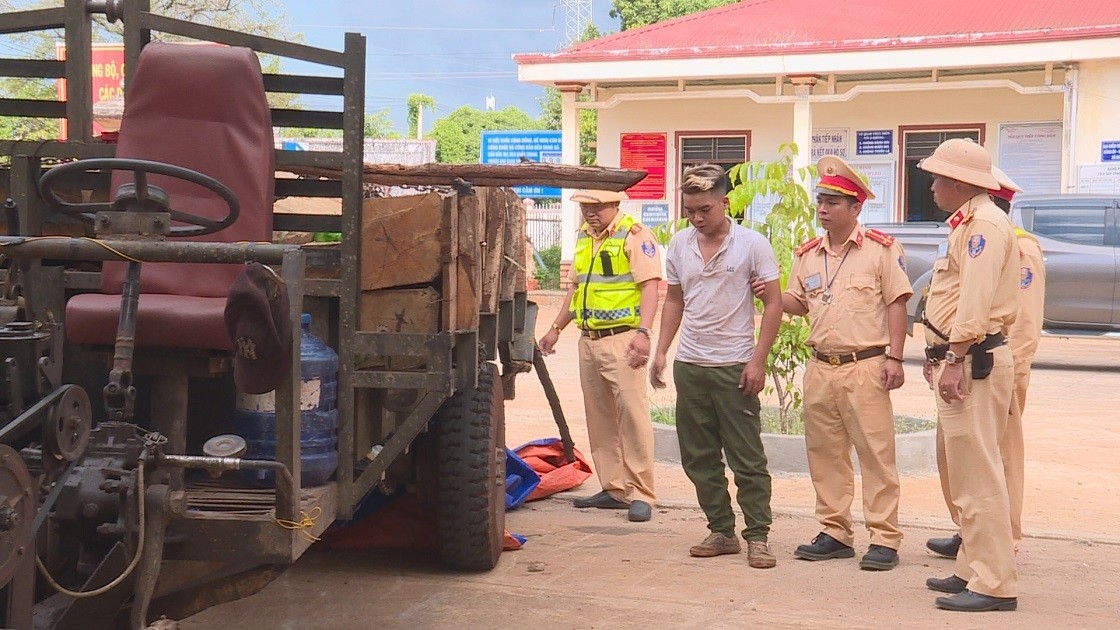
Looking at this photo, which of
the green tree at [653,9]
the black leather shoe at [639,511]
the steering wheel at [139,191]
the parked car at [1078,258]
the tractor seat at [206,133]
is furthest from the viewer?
the green tree at [653,9]

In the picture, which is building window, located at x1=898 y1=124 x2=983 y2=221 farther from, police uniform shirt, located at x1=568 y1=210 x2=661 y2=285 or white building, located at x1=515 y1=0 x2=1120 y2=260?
police uniform shirt, located at x1=568 y1=210 x2=661 y2=285

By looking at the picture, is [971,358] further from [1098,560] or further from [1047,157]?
[1047,157]

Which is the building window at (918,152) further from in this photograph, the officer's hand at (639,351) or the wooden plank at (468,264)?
the wooden plank at (468,264)

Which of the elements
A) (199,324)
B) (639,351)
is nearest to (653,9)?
(639,351)

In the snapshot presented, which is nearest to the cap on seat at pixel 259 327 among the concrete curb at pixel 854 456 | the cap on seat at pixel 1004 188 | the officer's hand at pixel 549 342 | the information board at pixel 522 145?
the cap on seat at pixel 1004 188

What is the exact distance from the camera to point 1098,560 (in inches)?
229

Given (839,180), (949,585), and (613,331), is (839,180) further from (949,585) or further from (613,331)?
(949,585)

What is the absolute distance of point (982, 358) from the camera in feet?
16.4

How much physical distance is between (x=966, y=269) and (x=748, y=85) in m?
15.1

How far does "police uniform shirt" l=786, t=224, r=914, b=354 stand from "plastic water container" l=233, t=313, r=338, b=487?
2.73 meters

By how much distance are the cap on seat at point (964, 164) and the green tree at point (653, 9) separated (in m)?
30.1

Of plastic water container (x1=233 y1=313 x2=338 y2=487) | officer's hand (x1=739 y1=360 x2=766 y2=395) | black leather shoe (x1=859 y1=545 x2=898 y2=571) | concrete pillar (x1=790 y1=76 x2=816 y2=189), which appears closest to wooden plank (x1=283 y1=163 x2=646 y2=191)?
plastic water container (x1=233 y1=313 x2=338 y2=487)

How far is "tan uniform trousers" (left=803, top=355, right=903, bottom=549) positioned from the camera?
571 cm

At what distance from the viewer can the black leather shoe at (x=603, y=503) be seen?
708 centimetres
